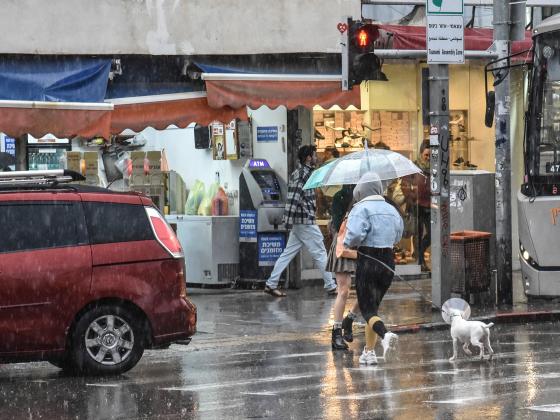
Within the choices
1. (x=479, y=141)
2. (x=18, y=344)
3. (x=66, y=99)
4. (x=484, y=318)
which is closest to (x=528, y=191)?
(x=484, y=318)

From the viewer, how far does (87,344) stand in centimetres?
1159

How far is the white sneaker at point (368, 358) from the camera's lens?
12109mm

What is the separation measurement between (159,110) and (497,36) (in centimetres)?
472

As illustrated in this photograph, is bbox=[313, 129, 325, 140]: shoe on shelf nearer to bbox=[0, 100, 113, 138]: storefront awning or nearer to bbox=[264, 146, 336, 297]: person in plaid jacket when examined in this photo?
bbox=[264, 146, 336, 297]: person in plaid jacket

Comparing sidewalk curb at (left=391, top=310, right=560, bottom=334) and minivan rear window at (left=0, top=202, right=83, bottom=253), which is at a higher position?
minivan rear window at (left=0, top=202, right=83, bottom=253)

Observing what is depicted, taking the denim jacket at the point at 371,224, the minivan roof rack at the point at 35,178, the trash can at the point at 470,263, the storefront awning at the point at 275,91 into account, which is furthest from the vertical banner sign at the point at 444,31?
the minivan roof rack at the point at 35,178

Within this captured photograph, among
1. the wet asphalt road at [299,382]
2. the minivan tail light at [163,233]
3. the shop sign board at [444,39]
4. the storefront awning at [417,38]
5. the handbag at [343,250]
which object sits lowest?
the wet asphalt road at [299,382]

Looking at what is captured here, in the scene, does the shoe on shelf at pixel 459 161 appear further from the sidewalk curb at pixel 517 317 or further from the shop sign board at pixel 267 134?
the sidewalk curb at pixel 517 317

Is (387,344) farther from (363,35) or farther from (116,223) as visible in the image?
(363,35)

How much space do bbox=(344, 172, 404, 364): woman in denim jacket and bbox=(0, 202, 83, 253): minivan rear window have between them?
2.74 m

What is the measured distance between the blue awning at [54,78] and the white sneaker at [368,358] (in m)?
6.52

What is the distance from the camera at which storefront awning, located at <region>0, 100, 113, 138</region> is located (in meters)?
16.3

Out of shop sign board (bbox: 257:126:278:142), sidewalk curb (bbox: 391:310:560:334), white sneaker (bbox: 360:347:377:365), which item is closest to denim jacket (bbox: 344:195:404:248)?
white sneaker (bbox: 360:347:377:365)

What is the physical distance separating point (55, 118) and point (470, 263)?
5.79 metres
